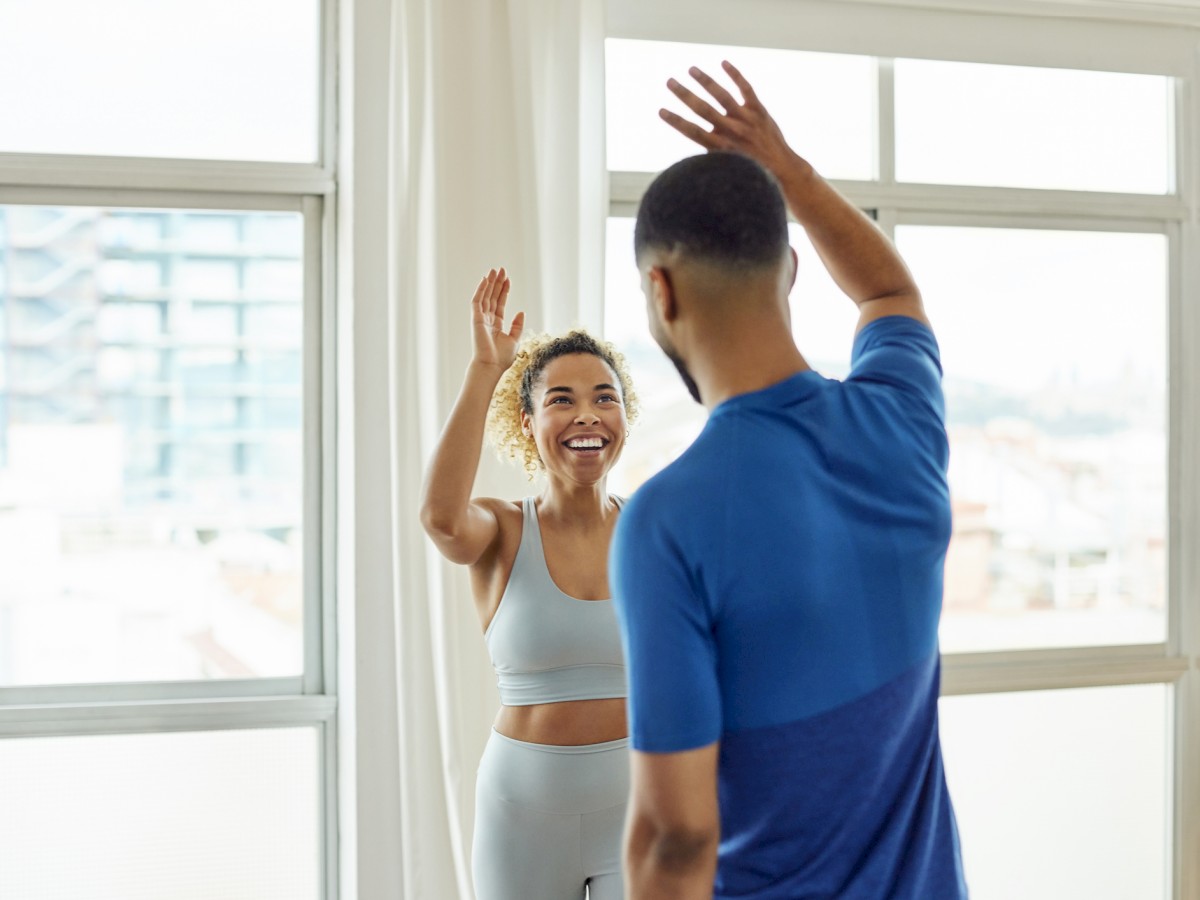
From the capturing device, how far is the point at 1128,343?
10.2ft

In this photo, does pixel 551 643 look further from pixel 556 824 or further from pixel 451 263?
pixel 451 263

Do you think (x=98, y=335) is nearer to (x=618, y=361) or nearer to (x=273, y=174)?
(x=273, y=174)

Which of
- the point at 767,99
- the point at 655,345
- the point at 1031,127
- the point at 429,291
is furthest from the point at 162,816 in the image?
the point at 1031,127

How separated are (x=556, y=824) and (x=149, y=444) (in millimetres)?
1409

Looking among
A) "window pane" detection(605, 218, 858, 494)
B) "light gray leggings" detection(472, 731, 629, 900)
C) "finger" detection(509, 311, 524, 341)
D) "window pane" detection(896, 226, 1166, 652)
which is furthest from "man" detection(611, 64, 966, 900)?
"window pane" detection(896, 226, 1166, 652)

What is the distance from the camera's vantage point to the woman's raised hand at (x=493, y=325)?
6.05 ft

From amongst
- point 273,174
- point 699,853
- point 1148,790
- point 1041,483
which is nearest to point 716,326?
point 699,853

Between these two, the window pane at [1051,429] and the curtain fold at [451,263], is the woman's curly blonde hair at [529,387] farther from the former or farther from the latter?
the window pane at [1051,429]

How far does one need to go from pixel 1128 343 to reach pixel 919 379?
2.42 metres

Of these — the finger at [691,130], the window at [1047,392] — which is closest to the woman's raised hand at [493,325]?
the finger at [691,130]

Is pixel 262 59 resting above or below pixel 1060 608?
above

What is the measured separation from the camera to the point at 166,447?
2.57m

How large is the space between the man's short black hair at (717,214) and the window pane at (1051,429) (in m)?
2.13

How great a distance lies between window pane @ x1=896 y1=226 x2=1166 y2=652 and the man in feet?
6.98
